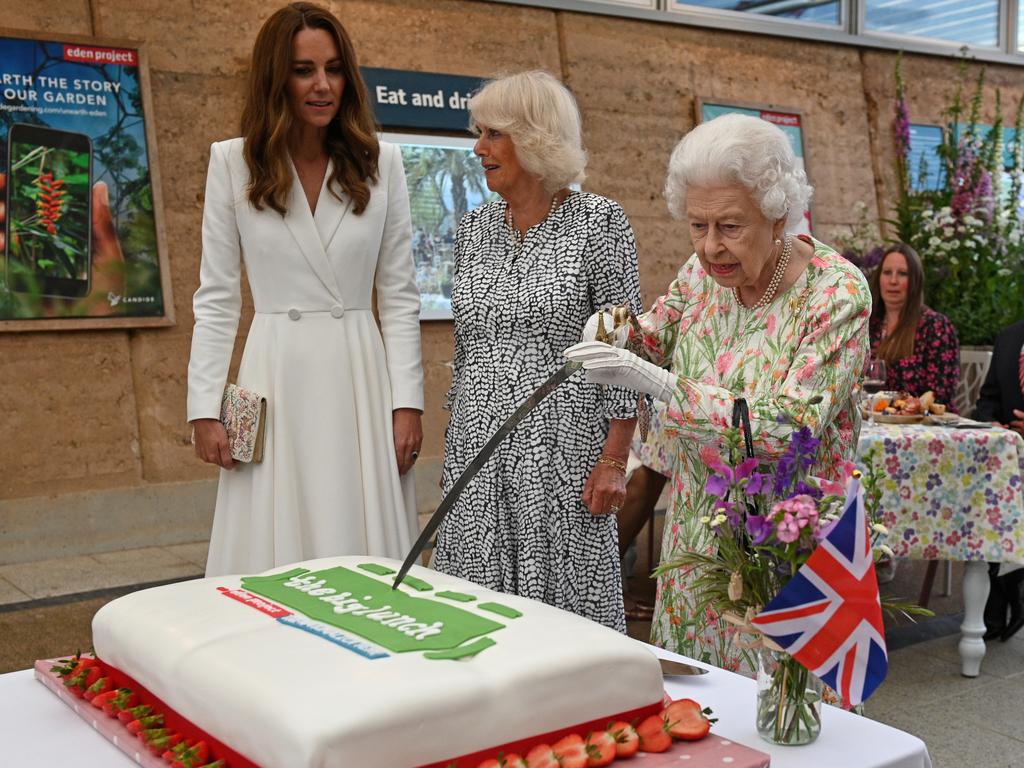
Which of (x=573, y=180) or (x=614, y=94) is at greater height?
(x=614, y=94)

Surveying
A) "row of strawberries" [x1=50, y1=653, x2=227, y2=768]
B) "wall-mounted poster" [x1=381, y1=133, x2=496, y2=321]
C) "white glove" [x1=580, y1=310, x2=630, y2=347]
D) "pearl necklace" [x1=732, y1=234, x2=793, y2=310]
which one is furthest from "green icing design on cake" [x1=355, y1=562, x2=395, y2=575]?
"wall-mounted poster" [x1=381, y1=133, x2=496, y2=321]

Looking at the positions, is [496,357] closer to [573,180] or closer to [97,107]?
[573,180]

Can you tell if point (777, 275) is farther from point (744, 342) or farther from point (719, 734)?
point (719, 734)

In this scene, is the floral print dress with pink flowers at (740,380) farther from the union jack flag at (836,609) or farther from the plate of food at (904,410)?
the plate of food at (904,410)

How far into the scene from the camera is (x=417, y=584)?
153 cm

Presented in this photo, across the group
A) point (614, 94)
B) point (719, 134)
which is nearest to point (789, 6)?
point (614, 94)

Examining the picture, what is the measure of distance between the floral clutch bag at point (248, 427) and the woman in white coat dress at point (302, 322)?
0.09 ft

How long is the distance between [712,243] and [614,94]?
20.0 feet

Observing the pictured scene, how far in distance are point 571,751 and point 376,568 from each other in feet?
1.70

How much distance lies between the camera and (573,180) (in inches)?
102

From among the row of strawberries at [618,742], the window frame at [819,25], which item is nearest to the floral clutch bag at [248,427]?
the row of strawberries at [618,742]

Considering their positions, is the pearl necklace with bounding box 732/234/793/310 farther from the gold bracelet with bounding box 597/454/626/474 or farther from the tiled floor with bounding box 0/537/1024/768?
the tiled floor with bounding box 0/537/1024/768

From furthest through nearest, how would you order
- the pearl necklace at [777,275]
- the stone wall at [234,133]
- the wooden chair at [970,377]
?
1. the wooden chair at [970,377]
2. the stone wall at [234,133]
3. the pearl necklace at [777,275]

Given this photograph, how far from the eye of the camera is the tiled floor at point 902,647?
11.5 ft
